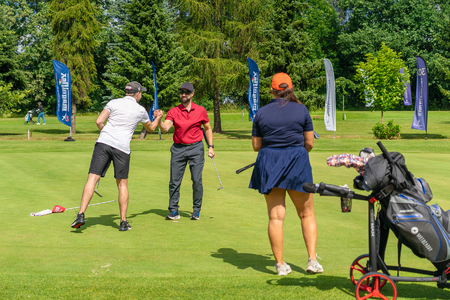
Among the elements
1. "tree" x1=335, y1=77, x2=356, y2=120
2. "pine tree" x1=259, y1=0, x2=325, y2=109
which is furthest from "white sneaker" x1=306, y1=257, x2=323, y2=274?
"tree" x1=335, y1=77, x2=356, y2=120

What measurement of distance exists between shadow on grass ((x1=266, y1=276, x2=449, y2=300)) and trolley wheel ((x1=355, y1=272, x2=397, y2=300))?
0.08m

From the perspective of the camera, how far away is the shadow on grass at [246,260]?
15.8ft

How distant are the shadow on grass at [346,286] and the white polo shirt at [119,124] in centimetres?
305

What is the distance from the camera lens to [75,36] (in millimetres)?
36906

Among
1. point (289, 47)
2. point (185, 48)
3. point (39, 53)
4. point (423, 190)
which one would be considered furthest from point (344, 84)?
point (423, 190)

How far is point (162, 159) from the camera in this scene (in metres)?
15.6

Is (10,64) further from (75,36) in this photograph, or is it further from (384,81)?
(384,81)

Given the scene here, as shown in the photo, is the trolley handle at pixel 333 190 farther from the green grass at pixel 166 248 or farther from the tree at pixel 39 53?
the tree at pixel 39 53

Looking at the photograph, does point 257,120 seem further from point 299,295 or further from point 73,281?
point 73,281

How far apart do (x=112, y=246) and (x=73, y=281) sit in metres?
1.36

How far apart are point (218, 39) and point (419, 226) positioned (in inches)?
1362

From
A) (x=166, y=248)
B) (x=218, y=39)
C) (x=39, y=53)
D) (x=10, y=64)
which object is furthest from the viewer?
(x=39, y=53)

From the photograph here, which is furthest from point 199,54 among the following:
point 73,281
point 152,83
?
point 73,281

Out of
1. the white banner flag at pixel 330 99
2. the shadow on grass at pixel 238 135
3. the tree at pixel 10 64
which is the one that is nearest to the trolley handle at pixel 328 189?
the white banner flag at pixel 330 99
